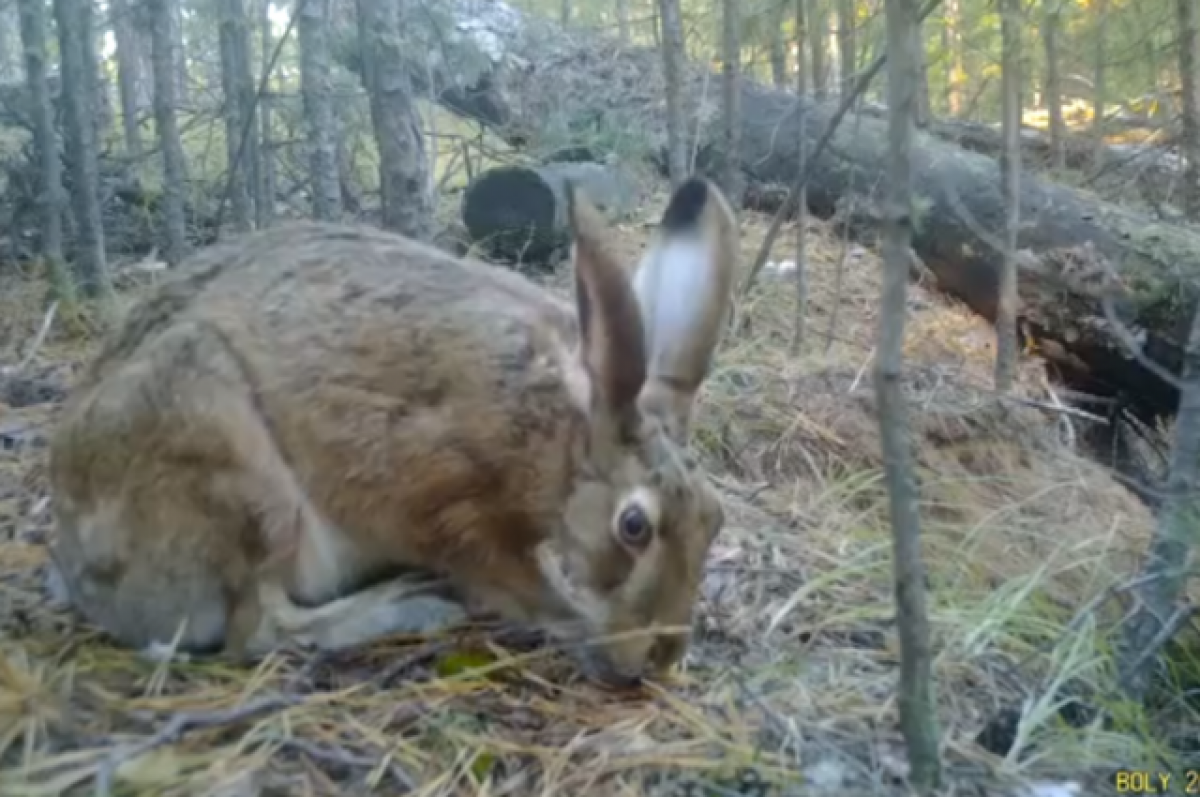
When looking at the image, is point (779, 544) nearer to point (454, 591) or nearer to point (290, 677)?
point (454, 591)

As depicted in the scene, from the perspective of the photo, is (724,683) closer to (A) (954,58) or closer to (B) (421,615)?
(B) (421,615)

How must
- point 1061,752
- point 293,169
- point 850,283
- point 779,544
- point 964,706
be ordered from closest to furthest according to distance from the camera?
point 1061,752
point 964,706
point 779,544
point 850,283
point 293,169

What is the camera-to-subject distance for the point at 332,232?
14.5 feet

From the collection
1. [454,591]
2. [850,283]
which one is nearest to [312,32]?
[850,283]

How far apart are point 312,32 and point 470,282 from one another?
399 cm

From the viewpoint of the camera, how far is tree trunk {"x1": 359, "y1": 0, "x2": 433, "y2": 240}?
6488mm

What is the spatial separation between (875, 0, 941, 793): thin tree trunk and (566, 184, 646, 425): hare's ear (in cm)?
68

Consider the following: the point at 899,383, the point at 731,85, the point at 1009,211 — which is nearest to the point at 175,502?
the point at 899,383

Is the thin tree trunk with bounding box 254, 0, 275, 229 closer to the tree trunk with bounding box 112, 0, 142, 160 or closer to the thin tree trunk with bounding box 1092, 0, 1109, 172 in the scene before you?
the tree trunk with bounding box 112, 0, 142, 160

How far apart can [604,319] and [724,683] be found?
1.04 metres

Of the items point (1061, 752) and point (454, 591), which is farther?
point (454, 591)

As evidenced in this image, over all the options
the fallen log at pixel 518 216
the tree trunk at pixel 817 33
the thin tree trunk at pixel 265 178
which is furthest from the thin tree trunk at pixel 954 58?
the thin tree trunk at pixel 265 178

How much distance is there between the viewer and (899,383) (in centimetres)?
266

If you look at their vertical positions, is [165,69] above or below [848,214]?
above
